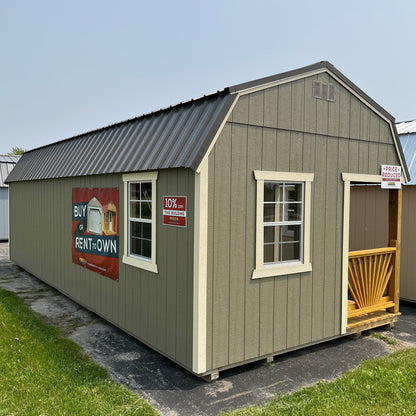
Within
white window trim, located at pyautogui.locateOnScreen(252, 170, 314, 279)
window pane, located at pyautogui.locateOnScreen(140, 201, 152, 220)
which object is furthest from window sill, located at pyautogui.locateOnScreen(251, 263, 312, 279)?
window pane, located at pyautogui.locateOnScreen(140, 201, 152, 220)

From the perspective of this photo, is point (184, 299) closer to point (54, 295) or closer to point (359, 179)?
point (359, 179)

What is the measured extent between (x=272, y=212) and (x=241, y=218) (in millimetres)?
618

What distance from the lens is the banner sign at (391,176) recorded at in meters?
6.79

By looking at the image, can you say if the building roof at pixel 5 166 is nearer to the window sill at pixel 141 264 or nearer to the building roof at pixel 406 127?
the window sill at pixel 141 264

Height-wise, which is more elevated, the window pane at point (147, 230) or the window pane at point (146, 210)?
the window pane at point (146, 210)

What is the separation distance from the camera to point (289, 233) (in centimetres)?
579

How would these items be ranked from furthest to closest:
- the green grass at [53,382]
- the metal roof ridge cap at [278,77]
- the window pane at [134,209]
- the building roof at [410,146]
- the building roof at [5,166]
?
the building roof at [5,166] < the building roof at [410,146] < the window pane at [134,209] < the metal roof ridge cap at [278,77] < the green grass at [53,382]

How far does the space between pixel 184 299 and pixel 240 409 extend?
53.9 inches

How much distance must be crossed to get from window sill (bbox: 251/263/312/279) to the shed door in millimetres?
3065

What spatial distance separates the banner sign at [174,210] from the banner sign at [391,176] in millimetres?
3580

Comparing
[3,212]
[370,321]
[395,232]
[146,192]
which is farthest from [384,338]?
[3,212]

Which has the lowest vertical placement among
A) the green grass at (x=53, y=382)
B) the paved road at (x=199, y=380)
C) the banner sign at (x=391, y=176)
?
the paved road at (x=199, y=380)

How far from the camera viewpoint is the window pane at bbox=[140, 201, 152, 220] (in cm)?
584

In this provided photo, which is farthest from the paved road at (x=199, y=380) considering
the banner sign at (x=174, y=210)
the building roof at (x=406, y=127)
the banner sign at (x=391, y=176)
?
the building roof at (x=406, y=127)
